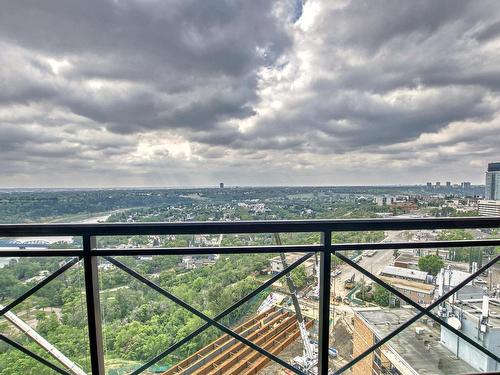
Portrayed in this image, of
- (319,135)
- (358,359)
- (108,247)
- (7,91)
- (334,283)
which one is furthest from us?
(319,135)

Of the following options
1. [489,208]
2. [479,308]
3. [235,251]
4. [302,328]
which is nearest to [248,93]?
[235,251]

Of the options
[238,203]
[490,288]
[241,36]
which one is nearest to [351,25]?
[241,36]

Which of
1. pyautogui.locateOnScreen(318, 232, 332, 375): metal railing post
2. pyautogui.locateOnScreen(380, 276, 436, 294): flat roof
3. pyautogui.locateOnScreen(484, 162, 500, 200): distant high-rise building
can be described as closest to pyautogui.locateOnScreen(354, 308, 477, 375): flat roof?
pyautogui.locateOnScreen(380, 276, 436, 294): flat roof

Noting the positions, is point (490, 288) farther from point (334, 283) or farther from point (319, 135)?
point (319, 135)

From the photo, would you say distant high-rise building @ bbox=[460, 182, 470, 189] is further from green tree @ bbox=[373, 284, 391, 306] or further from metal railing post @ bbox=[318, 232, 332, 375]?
metal railing post @ bbox=[318, 232, 332, 375]

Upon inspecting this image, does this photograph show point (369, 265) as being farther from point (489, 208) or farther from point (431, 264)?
point (489, 208)

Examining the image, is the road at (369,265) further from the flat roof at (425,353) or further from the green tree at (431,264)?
the flat roof at (425,353)
